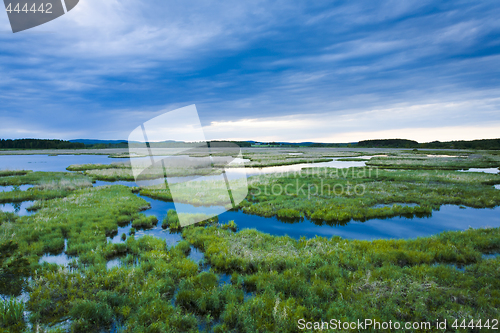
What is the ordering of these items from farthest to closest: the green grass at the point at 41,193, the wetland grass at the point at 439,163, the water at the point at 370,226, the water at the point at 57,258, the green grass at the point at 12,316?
the wetland grass at the point at 439,163 < the green grass at the point at 41,193 < the water at the point at 370,226 < the water at the point at 57,258 < the green grass at the point at 12,316

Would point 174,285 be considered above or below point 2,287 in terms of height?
below

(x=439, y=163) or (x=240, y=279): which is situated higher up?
(x=439, y=163)

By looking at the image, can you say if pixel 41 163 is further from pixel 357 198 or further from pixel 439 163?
pixel 439 163

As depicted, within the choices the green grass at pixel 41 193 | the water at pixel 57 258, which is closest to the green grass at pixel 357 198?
the water at pixel 57 258

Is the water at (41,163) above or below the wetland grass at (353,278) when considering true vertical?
above

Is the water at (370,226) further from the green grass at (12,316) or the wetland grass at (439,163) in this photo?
the wetland grass at (439,163)

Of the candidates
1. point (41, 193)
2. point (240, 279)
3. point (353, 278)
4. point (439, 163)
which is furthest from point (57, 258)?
point (439, 163)

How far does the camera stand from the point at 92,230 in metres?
14.1

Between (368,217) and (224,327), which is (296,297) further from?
(368,217)

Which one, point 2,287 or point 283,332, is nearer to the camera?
point 283,332

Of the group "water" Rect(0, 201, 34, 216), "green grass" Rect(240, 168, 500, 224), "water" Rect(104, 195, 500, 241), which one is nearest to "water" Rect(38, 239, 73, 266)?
"water" Rect(104, 195, 500, 241)

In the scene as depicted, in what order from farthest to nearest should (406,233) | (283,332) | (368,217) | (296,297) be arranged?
(368,217)
(406,233)
(296,297)
(283,332)

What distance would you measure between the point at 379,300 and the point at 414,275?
2.61m

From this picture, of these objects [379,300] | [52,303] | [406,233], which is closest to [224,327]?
[379,300]
